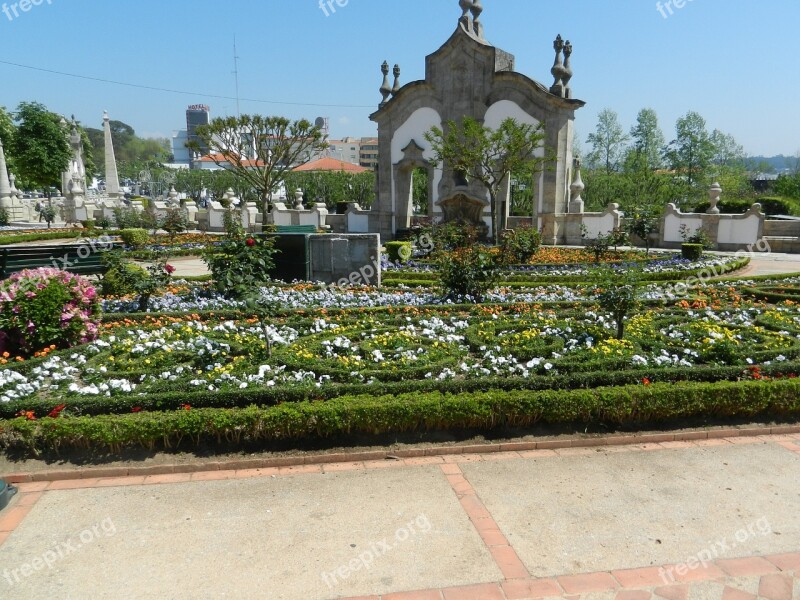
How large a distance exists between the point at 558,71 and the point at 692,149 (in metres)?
34.5

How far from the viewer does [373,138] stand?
14400 centimetres

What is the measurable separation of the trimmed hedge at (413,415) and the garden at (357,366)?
0.05 ft

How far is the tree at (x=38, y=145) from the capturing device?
1770 inches

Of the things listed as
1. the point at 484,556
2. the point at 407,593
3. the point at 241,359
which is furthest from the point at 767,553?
the point at 241,359

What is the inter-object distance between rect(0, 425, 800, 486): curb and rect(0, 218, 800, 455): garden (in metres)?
0.22

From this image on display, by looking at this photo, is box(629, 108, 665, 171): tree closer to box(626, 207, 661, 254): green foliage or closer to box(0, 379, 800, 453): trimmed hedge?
box(626, 207, 661, 254): green foliage

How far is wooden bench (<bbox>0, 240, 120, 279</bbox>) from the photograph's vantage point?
471 inches

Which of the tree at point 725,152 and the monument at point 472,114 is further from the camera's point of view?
the tree at point 725,152

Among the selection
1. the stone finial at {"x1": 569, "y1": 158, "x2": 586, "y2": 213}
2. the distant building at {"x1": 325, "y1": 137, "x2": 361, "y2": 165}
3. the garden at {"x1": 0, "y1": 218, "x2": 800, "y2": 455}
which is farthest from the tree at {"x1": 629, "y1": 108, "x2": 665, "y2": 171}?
the distant building at {"x1": 325, "y1": 137, "x2": 361, "y2": 165}

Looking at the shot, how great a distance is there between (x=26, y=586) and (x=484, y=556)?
3.09 meters

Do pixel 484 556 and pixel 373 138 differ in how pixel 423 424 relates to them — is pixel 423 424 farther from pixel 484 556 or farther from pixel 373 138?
pixel 373 138

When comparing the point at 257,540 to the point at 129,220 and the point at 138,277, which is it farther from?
the point at 129,220

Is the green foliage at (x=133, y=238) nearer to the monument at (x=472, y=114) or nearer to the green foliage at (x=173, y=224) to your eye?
the green foliage at (x=173, y=224)

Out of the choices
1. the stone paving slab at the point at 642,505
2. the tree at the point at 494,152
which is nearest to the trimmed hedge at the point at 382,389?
the stone paving slab at the point at 642,505
